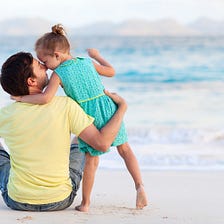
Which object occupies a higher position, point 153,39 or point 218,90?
point 218,90

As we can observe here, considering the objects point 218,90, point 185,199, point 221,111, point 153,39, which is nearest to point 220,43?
point 153,39

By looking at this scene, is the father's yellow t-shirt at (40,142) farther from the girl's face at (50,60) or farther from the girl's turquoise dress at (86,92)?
the girl's face at (50,60)

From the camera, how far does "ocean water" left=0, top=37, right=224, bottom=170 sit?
22.6 feet

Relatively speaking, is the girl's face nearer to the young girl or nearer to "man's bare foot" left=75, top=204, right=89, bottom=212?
the young girl

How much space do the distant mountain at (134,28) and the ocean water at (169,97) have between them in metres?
1.22

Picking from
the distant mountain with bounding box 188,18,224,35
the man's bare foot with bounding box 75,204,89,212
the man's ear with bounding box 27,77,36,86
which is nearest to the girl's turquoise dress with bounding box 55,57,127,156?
the man's ear with bounding box 27,77,36,86

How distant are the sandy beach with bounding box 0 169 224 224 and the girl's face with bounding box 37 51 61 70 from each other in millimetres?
773

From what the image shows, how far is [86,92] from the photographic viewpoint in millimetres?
3586

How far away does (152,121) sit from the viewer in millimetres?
10328

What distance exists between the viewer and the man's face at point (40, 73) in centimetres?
347

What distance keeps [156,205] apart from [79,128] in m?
0.82

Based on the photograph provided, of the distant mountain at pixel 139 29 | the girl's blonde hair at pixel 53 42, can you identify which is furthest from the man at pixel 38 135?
the distant mountain at pixel 139 29

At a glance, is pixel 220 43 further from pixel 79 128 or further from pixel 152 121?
pixel 79 128

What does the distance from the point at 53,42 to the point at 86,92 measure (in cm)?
31
